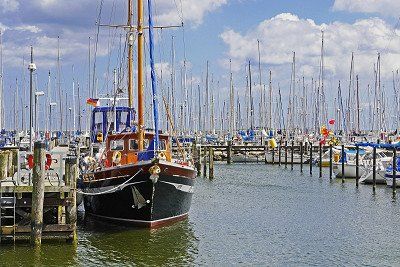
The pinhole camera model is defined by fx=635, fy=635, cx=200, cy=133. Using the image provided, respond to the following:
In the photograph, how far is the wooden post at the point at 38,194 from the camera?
69.1 ft

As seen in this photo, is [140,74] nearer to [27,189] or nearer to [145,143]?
[145,143]

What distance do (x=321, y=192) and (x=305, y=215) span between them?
12.4 metres

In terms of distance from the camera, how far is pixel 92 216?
2934 cm

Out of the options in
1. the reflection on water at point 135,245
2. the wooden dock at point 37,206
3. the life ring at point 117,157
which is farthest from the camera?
the life ring at point 117,157

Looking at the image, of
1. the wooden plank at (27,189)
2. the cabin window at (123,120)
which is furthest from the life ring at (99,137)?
the wooden plank at (27,189)

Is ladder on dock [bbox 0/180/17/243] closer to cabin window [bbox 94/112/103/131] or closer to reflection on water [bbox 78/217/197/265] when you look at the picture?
reflection on water [bbox 78/217/197/265]

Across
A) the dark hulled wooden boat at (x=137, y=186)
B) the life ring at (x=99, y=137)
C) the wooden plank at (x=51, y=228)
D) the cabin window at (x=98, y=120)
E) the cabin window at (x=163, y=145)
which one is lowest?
the wooden plank at (x=51, y=228)

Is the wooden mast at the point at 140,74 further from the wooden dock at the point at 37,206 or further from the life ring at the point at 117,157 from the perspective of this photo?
the wooden dock at the point at 37,206

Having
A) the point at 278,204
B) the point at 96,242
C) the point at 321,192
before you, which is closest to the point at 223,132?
the point at 321,192

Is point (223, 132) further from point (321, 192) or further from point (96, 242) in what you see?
point (96, 242)

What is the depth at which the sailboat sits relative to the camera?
82.6 ft

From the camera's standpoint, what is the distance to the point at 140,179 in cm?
2505

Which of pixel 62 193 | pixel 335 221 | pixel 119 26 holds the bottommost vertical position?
pixel 335 221

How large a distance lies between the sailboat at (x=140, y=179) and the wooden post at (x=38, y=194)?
15.1 ft
